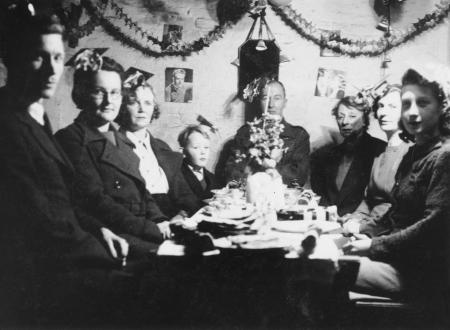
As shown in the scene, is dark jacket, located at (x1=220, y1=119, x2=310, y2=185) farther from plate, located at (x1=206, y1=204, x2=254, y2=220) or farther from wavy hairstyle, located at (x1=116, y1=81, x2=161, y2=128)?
wavy hairstyle, located at (x1=116, y1=81, x2=161, y2=128)

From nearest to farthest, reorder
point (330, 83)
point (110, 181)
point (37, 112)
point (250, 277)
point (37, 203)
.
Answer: point (250, 277), point (37, 203), point (37, 112), point (110, 181), point (330, 83)

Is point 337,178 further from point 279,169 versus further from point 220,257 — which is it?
point 220,257

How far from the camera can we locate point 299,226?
105 inches

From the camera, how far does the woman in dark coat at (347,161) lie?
3369mm

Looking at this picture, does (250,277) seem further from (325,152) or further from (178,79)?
(178,79)

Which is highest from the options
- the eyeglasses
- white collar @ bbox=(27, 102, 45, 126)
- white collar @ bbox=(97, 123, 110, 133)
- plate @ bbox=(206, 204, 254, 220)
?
the eyeglasses

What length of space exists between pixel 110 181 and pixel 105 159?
0.49ft

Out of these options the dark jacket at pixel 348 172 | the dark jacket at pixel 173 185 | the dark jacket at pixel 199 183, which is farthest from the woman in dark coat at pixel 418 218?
the dark jacket at pixel 173 185

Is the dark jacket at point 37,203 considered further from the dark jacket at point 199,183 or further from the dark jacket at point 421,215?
the dark jacket at point 421,215

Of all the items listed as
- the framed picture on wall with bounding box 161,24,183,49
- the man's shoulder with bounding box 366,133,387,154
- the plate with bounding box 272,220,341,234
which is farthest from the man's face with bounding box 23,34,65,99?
the man's shoulder with bounding box 366,133,387,154

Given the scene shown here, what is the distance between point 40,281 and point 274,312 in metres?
1.49

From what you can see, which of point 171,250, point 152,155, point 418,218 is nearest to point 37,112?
point 152,155

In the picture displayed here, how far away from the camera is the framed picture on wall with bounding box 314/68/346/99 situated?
333 cm

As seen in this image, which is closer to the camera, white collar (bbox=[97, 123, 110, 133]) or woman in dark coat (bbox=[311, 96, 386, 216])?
white collar (bbox=[97, 123, 110, 133])
